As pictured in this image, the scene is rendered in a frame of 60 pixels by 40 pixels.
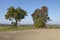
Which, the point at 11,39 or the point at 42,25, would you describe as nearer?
the point at 11,39

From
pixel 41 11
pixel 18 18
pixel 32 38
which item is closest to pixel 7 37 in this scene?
pixel 32 38

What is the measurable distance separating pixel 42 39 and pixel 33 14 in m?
27.4

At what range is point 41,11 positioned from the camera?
1578 inches

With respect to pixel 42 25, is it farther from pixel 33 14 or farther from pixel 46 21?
pixel 33 14

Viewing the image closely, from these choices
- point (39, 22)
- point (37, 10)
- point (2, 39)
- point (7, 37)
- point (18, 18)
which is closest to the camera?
point (2, 39)

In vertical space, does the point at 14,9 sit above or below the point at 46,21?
above

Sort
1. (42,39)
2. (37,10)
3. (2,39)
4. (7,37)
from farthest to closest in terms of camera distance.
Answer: (37,10)
(42,39)
(7,37)
(2,39)

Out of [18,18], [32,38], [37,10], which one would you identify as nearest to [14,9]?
[18,18]

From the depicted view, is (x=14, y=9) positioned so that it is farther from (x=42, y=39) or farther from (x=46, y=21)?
(x=42, y=39)

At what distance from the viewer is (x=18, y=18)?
3775cm

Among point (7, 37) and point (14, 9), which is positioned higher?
point (14, 9)

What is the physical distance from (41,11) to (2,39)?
89.3ft

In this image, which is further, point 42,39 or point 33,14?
point 33,14

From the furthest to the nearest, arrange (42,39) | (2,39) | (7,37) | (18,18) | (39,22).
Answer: (18,18)
(39,22)
(42,39)
(7,37)
(2,39)
